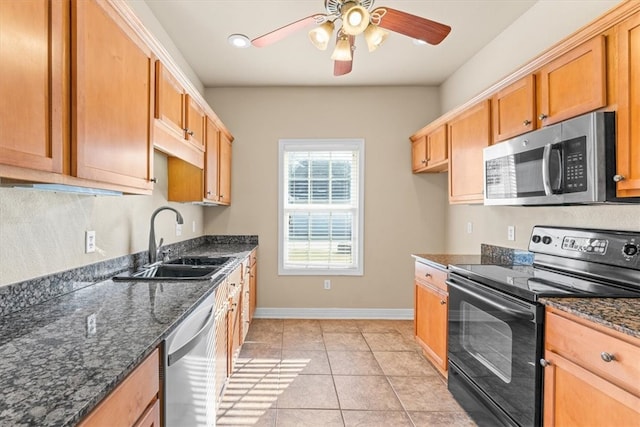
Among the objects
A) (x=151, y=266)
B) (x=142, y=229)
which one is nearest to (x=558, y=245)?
(x=151, y=266)

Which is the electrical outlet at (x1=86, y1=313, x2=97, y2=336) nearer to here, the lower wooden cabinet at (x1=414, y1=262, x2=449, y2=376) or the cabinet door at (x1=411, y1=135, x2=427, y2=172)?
the lower wooden cabinet at (x1=414, y1=262, x2=449, y2=376)

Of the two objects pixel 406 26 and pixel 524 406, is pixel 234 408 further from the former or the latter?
pixel 406 26

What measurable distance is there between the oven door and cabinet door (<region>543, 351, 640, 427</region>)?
0.21 feet

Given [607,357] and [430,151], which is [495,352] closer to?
[607,357]

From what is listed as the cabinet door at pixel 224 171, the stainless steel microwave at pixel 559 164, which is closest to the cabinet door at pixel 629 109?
the stainless steel microwave at pixel 559 164

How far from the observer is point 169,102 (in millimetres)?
2029

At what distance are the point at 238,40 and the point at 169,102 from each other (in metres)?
1.24

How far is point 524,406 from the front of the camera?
5.27ft

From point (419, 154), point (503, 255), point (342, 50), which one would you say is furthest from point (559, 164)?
point (419, 154)

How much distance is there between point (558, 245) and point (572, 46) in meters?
1.14

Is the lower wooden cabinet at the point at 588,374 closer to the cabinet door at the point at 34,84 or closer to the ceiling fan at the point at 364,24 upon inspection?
the ceiling fan at the point at 364,24

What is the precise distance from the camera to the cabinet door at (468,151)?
8.59ft

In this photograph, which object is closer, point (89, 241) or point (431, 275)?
point (89, 241)

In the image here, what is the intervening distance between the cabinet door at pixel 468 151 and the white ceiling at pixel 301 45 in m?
0.72
